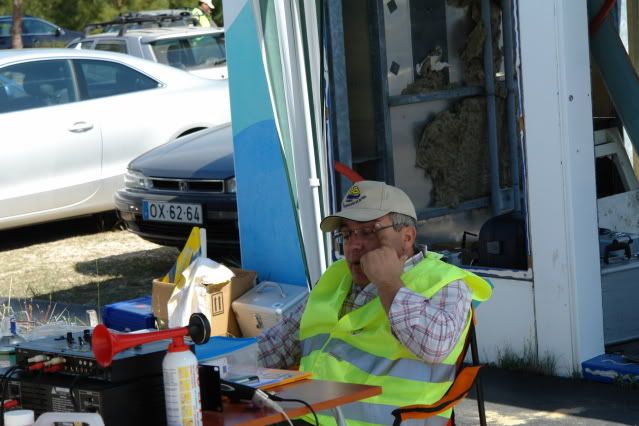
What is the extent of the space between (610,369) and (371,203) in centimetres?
210

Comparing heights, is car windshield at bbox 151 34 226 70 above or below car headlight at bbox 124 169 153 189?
above

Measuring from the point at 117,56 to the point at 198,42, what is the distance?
3.86 metres

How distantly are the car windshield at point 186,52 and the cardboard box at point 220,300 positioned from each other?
291 inches

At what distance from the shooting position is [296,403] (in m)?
3.15

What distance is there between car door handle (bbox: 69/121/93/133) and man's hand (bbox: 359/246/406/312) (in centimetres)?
645

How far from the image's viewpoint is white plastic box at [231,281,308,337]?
21.5 feet

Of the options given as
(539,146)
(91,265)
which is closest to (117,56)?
(91,265)

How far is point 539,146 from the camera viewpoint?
222 inches

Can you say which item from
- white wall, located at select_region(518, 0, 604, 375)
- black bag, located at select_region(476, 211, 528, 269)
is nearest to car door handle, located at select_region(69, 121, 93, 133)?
black bag, located at select_region(476, 211, 528, 269)

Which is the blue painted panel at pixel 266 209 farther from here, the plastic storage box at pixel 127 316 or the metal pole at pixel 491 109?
the metal pole at pixel 491 109

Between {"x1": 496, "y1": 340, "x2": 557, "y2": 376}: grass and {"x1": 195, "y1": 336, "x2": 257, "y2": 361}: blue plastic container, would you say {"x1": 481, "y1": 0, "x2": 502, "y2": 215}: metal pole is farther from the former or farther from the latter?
{"x1": 195, "y1": 336, "x2": 257, "y2": 361}: blue plastic container

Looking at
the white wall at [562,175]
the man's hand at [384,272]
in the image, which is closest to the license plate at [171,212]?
the white wall at [562,175]

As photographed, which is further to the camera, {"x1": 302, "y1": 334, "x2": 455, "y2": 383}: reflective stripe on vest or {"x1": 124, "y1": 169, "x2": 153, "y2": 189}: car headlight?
{"x1": 124, "y1": 169, "x2": 153, "y2": 189}: car headlight

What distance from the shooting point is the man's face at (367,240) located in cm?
399
